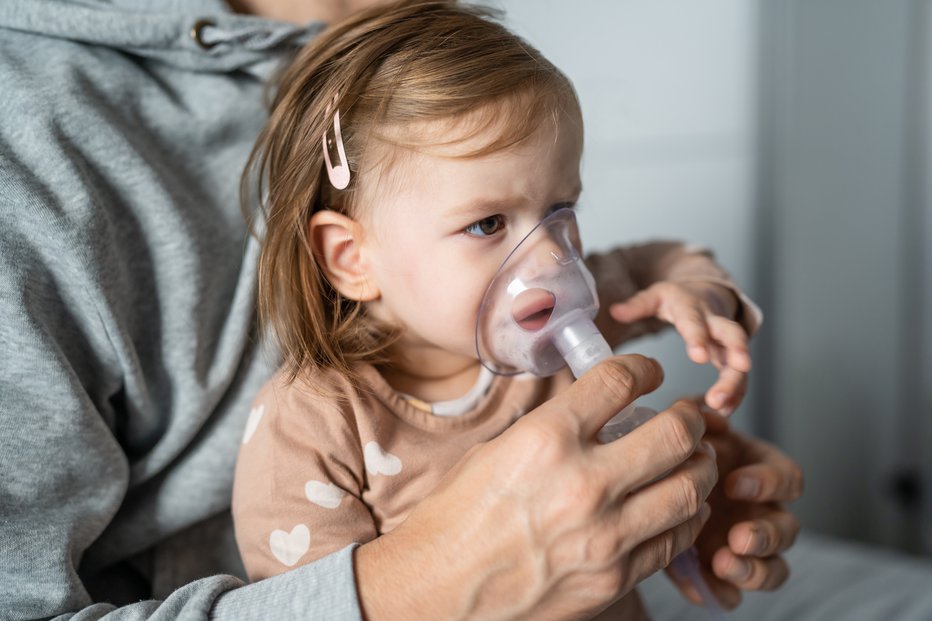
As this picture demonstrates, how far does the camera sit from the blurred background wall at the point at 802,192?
1.91 m

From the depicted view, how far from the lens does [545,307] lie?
0.81 meters

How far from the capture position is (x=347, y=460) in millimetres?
833

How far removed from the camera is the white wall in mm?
1939

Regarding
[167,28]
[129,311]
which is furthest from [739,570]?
[167,28]

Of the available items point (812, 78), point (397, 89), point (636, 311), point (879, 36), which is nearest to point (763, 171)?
point (812, 78)

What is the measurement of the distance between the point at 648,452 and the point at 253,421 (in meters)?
0.43

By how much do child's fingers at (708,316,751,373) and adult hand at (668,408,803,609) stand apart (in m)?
0.20

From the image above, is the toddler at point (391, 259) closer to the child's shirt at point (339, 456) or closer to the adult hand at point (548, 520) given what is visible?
the child's shirt at point (339, 456)

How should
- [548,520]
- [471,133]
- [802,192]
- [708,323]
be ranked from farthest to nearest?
[802,192] → [708,323] → [471,133] → [548,520]

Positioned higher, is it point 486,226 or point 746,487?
point 486,226

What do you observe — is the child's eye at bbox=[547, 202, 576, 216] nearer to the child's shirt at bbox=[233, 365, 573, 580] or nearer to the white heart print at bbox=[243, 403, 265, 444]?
the child's shirt at bbox=[233, 365, 573, 580]

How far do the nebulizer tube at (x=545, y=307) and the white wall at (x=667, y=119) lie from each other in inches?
45.2

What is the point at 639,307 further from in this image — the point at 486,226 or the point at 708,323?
the point at 486,226

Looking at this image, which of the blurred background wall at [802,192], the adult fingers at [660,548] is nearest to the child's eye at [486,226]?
the adult fingers at [660,548]
